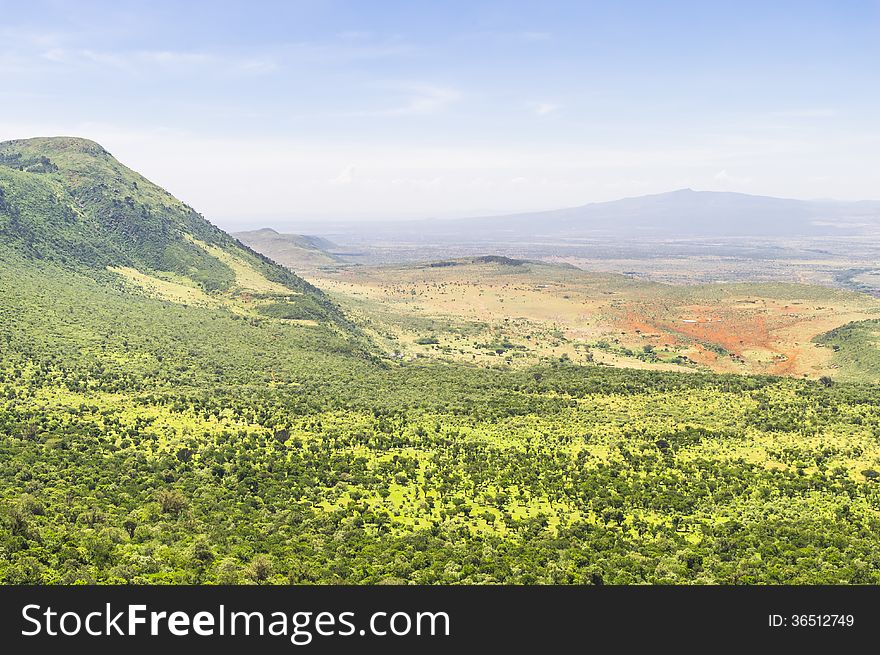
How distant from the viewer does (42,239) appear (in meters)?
106

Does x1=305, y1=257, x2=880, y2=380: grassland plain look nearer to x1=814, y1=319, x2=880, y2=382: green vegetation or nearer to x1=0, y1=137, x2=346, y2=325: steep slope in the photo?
x1=814, y1=319, x2=880, y2=382: green vegetation

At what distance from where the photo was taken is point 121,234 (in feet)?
422

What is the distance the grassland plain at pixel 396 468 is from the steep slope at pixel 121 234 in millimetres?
29690

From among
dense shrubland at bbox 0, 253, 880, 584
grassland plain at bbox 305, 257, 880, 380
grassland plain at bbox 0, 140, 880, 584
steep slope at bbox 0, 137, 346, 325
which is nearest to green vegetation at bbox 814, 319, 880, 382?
grassland plain at bbox 305, 257, 880, 380

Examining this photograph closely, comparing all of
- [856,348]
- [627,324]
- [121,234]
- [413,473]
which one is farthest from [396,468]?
[121,234]

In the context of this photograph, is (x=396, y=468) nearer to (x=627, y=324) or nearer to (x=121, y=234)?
(x=627, y=324)

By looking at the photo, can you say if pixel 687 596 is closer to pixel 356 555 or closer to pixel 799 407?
pixel 356 555

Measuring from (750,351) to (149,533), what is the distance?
10696cm

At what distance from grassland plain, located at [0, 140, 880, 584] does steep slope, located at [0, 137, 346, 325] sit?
29.7 metres

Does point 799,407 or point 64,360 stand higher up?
point 64,360

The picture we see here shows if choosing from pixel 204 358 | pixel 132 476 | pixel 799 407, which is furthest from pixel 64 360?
pixel 799 407

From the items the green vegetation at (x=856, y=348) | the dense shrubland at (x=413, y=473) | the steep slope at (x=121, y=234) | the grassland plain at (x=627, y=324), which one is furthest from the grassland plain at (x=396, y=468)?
the grassland plain at (x=627, y=324)

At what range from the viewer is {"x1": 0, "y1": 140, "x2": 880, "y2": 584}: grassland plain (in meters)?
27.2

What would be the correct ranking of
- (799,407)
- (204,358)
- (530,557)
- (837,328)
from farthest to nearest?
(837,328)
(204,358)
(799,407)
(530,557)
